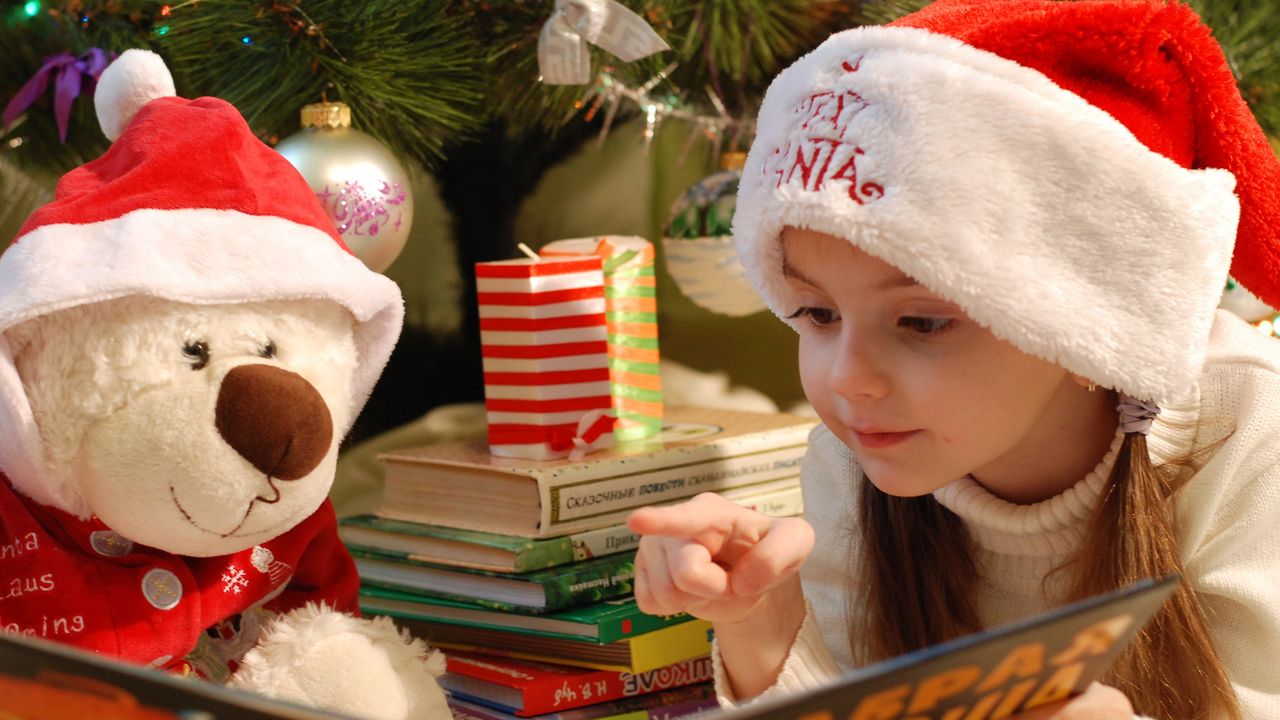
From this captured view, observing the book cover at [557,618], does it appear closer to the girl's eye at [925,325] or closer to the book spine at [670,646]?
the book spine at [670,646]

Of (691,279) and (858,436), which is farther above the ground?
(858,436)

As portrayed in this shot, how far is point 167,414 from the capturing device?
2.14 feet

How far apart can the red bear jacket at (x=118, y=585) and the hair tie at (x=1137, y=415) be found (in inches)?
20.5

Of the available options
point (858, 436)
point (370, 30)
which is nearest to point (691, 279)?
point (370, 30)

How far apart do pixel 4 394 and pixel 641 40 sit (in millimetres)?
571

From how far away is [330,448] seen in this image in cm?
71

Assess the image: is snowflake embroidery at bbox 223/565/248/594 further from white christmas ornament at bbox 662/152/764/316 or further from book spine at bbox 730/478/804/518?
white christmas ornament at bbox 662/152/764/316

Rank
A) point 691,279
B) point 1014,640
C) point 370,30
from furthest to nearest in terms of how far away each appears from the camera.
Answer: point 691,279, point 370,30, point 1014,640

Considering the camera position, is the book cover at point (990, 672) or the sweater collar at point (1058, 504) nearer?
the book cover at point (990, 672)

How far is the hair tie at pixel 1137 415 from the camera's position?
725mm

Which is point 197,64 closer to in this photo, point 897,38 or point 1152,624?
point 897,38

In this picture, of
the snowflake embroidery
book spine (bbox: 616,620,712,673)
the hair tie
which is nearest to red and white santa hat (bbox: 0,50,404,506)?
the snowflake embroidery

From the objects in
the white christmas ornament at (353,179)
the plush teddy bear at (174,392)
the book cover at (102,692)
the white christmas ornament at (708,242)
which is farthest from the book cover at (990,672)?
the white christmas ornament at (708,242)

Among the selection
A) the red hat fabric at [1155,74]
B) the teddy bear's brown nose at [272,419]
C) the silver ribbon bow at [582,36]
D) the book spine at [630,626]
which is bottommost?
the book spine at [630,626]
